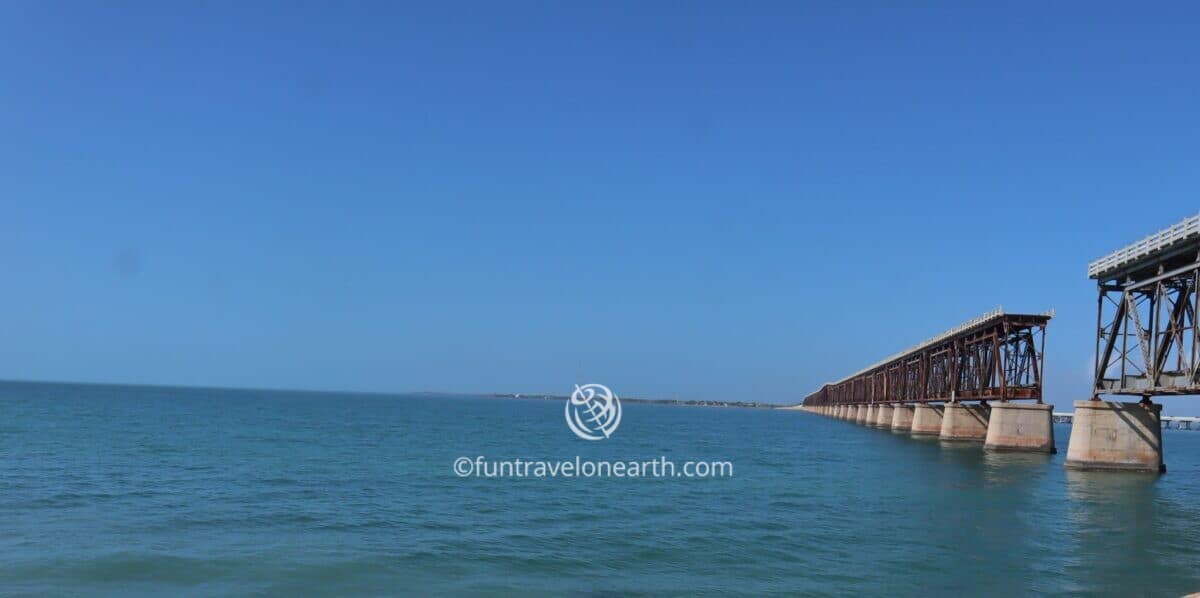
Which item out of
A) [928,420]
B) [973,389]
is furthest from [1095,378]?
[928,420]

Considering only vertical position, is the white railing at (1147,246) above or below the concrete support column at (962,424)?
above

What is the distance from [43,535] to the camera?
24750 mm

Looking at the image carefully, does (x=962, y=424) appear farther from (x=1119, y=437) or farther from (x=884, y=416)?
(x=884, y=416)

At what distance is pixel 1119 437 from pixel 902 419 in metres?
69.8

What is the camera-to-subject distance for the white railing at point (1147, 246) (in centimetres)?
4016

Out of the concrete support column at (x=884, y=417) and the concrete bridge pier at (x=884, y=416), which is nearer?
the concrete bridge pier at (x=884, y=416)

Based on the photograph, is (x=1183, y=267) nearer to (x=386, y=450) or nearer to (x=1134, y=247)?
(x=1134, y=247)

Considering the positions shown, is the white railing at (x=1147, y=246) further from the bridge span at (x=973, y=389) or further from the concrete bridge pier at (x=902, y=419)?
the concrete bridge pier at (x=902, y=419)

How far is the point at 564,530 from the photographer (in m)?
27.6

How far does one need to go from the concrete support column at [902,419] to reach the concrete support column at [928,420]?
32.7 feet

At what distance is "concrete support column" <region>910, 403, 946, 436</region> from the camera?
10375 cm

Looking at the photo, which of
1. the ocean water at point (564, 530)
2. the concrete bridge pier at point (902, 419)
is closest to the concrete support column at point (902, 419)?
the concrete bridge pier at point (902, 419)

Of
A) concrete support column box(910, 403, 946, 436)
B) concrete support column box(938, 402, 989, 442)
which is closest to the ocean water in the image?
concrete support column box(938, 402, 989, 442)

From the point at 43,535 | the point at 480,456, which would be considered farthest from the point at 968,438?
the point at 43,535
